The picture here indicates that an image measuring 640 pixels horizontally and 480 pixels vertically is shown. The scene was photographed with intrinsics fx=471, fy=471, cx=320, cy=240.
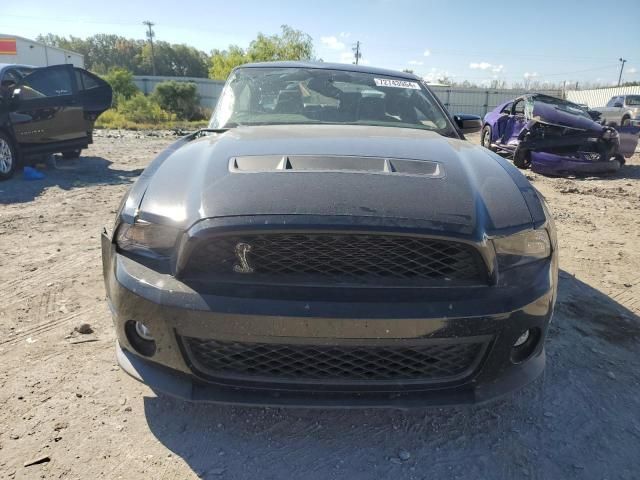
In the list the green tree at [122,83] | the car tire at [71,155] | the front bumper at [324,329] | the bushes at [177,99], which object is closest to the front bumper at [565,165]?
the front bumper at [324,329]

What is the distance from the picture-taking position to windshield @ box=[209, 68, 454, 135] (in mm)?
3170

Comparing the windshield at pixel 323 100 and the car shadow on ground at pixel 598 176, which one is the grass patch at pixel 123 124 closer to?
the car shadow on ground at pixel 598 176

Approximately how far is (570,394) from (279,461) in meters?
1.47

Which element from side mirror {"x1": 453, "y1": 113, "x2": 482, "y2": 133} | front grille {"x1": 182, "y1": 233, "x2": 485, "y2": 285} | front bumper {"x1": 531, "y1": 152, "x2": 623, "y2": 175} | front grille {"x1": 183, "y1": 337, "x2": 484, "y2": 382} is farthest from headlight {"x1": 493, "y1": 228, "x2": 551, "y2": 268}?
front bumper {"x1": 531, "y1": 152, "x2": 623, "y2": 175}

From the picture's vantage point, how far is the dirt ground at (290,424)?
1.86 m

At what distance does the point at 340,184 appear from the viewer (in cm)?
188

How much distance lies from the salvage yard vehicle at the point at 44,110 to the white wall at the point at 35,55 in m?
21.2

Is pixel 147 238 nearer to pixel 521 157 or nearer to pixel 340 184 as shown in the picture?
pixel 340 184

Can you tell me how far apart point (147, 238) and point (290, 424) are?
40.1 inches

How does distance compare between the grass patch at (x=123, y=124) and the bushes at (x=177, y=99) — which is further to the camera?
the bushes at (x=177, y=99)

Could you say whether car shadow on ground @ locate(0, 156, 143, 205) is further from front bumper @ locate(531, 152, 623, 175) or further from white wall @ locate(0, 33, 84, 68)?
white wall @ locate(0, 33, 84, 68)

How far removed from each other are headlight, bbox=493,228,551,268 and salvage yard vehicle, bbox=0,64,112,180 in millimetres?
7764

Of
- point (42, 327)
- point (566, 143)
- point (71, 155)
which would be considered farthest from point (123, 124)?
point (42, 327)

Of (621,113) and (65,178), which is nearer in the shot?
(65,178)
